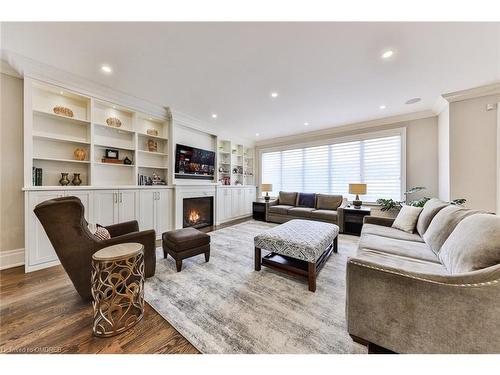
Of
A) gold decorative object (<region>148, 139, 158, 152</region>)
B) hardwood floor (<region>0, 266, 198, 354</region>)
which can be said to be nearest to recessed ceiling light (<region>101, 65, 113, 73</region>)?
gold decorative object (<region>148, 139, 158, 152</region>)

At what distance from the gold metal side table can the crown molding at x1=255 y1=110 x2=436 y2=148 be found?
5.05m

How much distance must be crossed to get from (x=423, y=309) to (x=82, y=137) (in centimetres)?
439

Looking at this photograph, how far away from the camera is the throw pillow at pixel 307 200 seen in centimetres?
505

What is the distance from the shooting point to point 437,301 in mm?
921

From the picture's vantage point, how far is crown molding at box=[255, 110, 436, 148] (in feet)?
12.7

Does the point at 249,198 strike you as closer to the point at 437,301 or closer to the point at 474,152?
the point at 474,152

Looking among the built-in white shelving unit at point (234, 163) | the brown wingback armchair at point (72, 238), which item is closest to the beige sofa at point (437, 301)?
the brown wingback armchair at point (72, 238)

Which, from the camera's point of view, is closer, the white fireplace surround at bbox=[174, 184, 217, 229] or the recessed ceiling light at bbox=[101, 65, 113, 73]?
the recessed ceiling light at bbox=[101, 65, 113, 73]

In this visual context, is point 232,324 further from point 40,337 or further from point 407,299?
point 40,337

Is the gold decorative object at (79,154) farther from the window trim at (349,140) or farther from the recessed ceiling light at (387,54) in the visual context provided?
the window trim at (349,140)

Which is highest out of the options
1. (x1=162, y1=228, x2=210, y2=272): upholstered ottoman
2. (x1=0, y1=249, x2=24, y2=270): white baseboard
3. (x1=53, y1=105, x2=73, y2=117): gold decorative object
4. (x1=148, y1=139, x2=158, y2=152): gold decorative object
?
(x1=53, y1=105, x2=73, y2=117): gold decorative object

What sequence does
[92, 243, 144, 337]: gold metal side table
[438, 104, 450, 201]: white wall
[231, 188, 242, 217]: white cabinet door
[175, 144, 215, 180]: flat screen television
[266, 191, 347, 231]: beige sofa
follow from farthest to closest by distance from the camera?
[231, 188, 242, 217]: white cabinet door
[266, 191, 347, 231]: beige sofa
[175, 144, 215, 180]: flat screen television
[438, 104, 450, 201]: white wall
[92, 243, 144, 337]: gold metal side table

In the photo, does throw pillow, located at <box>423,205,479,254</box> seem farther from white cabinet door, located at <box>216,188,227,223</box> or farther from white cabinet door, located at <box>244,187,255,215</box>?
white cabinet door, located at <box>244,187,255,215</box>
